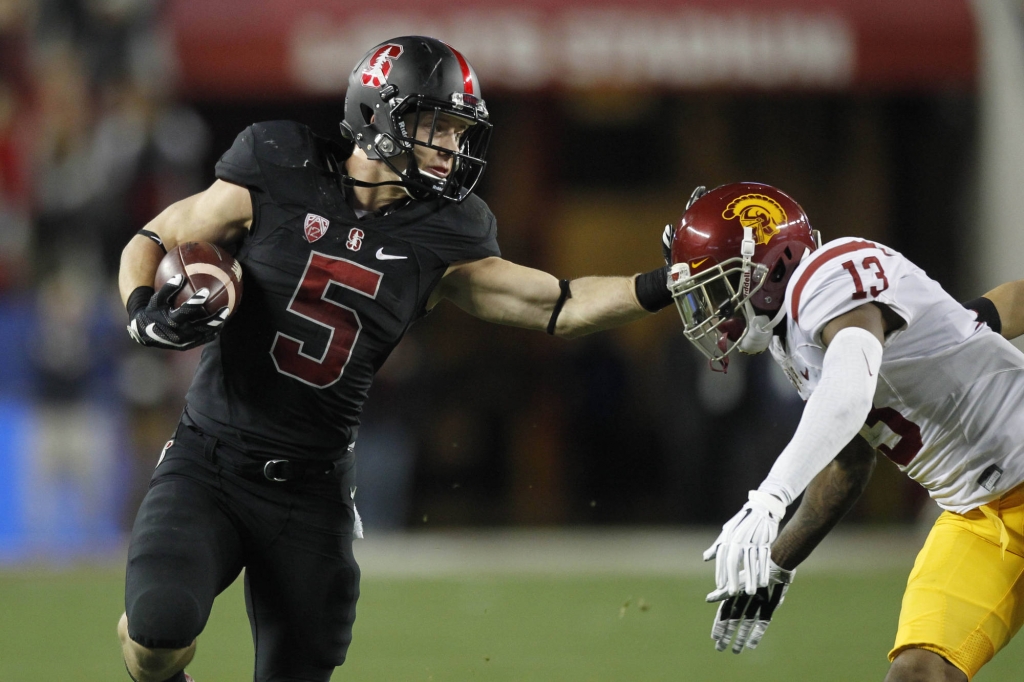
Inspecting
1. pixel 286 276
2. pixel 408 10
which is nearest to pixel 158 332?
pixel 286 276

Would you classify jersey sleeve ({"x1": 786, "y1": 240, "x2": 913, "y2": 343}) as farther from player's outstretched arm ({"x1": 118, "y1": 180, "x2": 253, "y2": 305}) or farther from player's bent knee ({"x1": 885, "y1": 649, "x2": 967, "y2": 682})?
player's outstretched arm ({"x1": 118, "y1": 180, "x2": 253, "y2": 305})

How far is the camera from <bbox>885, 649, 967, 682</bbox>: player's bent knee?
10.2ft

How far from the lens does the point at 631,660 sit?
529 centimetres

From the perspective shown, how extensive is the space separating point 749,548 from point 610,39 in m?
7.60

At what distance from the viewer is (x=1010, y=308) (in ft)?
11.7

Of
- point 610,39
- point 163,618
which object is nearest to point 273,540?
point 163,618

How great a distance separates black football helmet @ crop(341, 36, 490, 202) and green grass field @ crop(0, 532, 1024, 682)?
215 centimetres

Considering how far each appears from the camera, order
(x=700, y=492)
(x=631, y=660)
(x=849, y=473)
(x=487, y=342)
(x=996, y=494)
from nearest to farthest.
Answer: (x=996, y=494) < (x=849, y=473) < (x=631, y=660) < (x=700, y=492) < (x=487, y=342)

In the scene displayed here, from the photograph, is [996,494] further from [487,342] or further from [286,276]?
[487,342]

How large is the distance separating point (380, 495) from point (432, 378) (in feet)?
4.52

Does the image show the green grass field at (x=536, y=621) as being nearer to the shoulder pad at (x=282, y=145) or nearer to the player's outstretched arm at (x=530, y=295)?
the player's outstretched arm at (x=530, y=295)

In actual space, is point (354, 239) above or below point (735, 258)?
below

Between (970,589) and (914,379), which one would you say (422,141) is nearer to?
(914,379)

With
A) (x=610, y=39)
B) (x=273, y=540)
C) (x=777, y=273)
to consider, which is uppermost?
(x=777, y=273)
